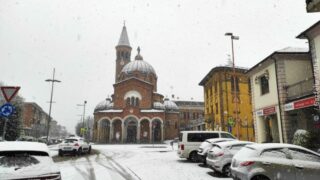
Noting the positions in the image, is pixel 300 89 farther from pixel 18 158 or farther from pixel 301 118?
pixel 18 158

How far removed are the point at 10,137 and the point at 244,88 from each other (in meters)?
35.5

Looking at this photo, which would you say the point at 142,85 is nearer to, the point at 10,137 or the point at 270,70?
the point at 10,137

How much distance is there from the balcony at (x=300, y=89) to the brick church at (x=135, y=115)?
38.6 m

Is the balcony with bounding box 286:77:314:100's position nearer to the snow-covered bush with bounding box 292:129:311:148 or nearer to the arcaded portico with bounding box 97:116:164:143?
the snow-covered bush with bounding box 292:129:311:148

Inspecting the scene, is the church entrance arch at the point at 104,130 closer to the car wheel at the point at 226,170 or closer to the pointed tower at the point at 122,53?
the pointed tower at the point at 122,53

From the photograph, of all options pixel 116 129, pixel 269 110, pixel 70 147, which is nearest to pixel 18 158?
pixel 70 147

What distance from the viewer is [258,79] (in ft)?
70.5

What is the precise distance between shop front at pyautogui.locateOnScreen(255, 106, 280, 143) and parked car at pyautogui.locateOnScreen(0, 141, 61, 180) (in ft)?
58.7

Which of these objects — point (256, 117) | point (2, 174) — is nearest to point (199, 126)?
point (256, 117)

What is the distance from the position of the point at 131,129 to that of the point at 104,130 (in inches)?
239

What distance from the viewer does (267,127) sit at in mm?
21109

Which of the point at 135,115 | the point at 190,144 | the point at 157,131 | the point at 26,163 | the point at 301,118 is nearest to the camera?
the point at 26,163

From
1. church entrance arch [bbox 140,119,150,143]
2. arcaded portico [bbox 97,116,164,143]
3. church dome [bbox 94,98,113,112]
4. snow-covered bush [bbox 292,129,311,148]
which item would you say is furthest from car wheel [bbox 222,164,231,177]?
church dome [bbox 94,98,113,112]

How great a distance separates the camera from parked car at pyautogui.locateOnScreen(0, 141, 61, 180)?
4.71 meters
